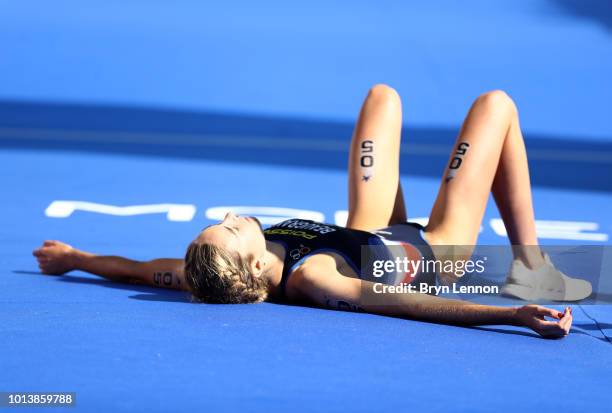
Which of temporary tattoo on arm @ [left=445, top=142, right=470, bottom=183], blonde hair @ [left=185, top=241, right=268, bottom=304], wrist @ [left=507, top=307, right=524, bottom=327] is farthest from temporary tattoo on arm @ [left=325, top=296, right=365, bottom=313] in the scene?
temporary tattoo on arm @ [left=445, top=142, right=470, bottom=183]

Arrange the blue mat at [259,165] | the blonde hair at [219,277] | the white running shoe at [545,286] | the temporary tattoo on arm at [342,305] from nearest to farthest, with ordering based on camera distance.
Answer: the blue mat at [259,165] → the blonde hair at [219,277] → the temporary tattoo on arm at [342,305] → the white running shoe at [545,286]

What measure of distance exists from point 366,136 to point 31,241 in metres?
1.67

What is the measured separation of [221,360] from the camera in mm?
3158

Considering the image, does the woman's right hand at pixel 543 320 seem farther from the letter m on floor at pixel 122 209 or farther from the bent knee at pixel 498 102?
the letter m on floor at pixel 122 209

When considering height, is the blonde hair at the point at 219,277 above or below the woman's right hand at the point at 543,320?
above

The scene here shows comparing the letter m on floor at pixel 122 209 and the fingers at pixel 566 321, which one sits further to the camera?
the letter m on floor at pixel 122 209

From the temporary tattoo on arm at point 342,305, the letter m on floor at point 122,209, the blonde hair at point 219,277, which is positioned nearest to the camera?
the blonde hair at point 219,277

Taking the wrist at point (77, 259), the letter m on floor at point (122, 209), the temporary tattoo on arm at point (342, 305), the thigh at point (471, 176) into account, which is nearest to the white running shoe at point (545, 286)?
the thigh at point (471, 176)

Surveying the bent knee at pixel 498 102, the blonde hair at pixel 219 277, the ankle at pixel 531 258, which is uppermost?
the bent knee at pixel 498 102

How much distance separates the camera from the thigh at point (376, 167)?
4375mm

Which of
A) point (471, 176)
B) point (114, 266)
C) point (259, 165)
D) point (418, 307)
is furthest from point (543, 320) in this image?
point (259, 165)

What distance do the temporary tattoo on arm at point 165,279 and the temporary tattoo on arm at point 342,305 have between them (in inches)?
25.7

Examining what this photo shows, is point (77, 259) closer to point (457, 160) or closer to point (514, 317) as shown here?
point (457, 160)

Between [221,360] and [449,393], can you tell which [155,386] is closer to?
[221,360]
